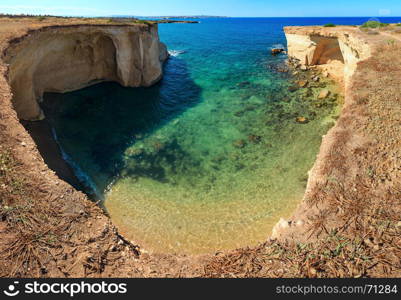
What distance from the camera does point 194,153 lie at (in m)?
17.9

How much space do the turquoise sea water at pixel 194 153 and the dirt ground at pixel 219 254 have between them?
16.7ft

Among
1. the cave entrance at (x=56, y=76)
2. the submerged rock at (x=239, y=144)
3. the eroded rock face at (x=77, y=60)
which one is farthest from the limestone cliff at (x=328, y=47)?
the cave entrance at (x=56, y=76)

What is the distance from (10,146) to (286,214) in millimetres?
13444

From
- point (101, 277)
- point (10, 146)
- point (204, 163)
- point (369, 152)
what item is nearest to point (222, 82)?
point (204, 163)

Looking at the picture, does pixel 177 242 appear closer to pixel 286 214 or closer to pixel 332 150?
pixel 286 214

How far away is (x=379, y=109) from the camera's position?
1238 cm

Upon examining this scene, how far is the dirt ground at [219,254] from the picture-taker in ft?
19.8

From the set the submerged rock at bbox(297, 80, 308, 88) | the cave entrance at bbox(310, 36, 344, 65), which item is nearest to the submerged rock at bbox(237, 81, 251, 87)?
the submerged rock at bbox(297, 80, 308, 88)

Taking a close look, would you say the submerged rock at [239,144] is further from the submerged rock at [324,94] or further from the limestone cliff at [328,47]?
the limestone cliff at [328,47]

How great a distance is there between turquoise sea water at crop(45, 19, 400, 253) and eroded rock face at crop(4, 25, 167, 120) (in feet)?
5.48

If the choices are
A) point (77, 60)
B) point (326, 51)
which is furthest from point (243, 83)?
point (77, 60)

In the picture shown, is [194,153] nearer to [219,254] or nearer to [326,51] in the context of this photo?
[219,254]

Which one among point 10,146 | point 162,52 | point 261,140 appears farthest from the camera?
point 162,52

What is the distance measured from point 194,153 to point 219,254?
37.1ft
